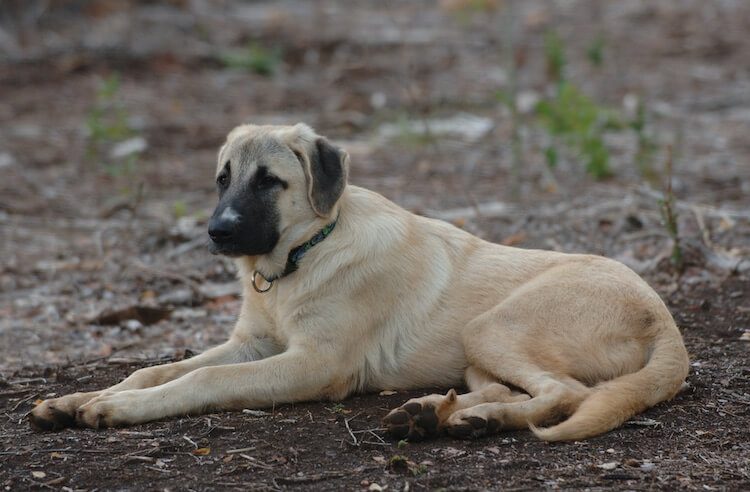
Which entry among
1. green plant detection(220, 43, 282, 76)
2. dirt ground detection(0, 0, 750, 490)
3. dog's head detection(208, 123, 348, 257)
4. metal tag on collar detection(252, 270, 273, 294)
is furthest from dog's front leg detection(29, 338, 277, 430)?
green plant detection(220, 43, 282, 76)

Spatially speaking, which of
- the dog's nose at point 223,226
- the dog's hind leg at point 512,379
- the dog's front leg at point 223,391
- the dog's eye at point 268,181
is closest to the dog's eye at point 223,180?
the dog's eye at point 268,181

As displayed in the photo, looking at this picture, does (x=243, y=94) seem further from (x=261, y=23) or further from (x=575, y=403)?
(x=575, y=403)

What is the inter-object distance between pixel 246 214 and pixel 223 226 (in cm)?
16

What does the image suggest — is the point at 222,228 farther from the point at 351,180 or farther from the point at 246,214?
the point at 351,180

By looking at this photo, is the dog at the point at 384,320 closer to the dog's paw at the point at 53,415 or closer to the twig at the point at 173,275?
the dog's paw at the point at 53,415

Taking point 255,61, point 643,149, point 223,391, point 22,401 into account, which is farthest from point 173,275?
point 255,61

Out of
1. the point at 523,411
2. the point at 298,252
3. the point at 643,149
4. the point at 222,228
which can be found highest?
the point at 222,228

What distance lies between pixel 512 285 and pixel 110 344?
283 cm

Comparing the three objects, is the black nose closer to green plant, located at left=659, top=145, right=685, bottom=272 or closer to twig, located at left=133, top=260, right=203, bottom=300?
twig, located at left=133, top=260, right=203, bottom=300

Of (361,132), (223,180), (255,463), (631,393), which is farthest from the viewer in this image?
(361,132)

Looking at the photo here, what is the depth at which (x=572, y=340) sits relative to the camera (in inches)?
204

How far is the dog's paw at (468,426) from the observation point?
462 cm

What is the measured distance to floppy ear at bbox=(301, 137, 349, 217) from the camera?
5430 mm

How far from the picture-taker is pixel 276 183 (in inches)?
216
